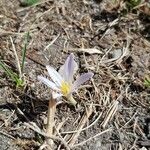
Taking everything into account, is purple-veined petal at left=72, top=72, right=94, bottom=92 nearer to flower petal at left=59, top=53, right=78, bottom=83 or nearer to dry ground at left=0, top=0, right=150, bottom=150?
flower petal at left=59, top=53, right=78, bottom=83

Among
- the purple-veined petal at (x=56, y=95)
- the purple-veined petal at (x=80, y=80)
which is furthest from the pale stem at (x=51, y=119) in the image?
the purple-veined petal at (x=80, y=80)

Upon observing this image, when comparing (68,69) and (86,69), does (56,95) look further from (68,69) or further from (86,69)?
(86,69)

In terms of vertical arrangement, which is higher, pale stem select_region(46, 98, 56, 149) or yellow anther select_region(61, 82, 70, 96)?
yellow anther select_region(61, 82, 70, 96)

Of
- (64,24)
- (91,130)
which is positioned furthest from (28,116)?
(64,24)

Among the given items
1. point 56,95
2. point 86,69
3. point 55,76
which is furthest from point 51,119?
point 86,69

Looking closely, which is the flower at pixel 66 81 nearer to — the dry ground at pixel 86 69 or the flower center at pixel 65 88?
the flower center at pixel 65 88

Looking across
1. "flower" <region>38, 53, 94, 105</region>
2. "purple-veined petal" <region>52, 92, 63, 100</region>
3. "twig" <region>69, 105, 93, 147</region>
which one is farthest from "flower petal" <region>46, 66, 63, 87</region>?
"twig" <region>69, 105, 93, 147</region>
